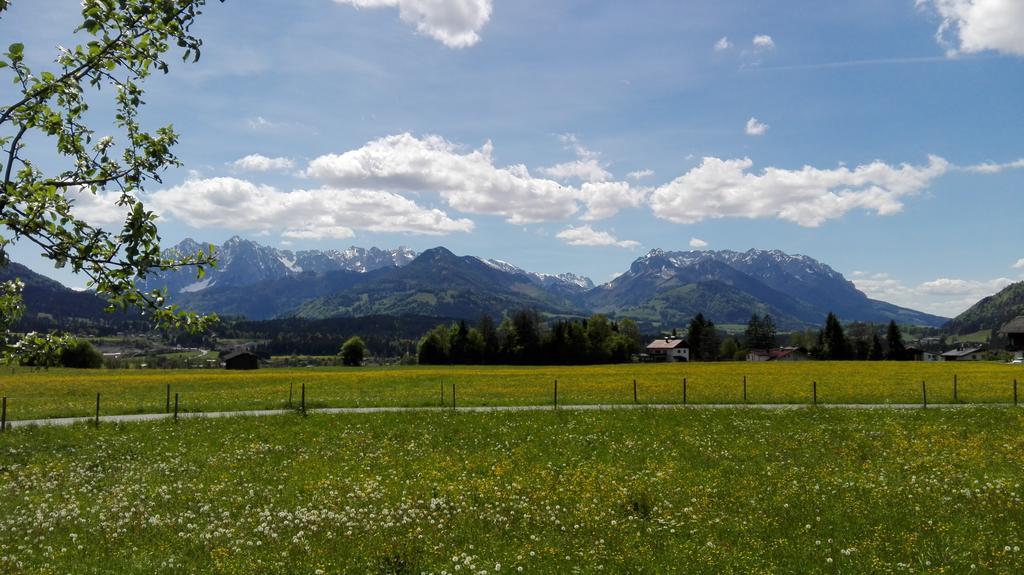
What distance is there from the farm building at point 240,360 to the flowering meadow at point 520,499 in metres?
149

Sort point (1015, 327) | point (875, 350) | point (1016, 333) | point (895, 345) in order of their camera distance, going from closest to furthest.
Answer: point (1016, 333) < point (1015, 327) < point (895, 345) < point (875, 350)

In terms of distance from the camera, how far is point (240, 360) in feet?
567

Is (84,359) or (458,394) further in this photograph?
(84,359)

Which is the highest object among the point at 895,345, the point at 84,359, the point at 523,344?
the point at 895,345

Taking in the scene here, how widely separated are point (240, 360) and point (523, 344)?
84147 mm

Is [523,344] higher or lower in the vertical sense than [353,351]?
higher

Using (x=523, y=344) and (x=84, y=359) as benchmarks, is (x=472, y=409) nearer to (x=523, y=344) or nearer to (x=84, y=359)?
(x=523, y=344)

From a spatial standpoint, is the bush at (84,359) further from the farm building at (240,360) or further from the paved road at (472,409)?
the paved road at (472,409)

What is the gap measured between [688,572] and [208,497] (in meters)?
14.8

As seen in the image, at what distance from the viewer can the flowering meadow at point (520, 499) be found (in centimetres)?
1379

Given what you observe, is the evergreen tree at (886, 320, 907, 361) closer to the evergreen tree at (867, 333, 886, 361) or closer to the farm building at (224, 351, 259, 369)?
the evergreen tree at (867, 333, 886, 361)

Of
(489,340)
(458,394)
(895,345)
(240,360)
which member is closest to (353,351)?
(240,360)

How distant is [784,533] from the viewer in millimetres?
15508

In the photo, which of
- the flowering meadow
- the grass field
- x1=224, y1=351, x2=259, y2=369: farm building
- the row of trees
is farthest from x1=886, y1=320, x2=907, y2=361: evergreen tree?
x1=224, y1=351, x2=259, y2=369: farm building
